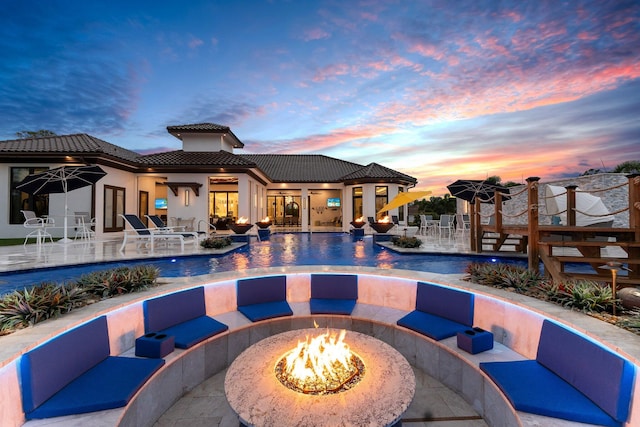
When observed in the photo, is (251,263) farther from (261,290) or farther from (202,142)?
(202,142)

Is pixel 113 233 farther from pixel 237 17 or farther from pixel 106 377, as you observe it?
pixel 106 377

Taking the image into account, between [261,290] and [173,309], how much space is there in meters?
1.45

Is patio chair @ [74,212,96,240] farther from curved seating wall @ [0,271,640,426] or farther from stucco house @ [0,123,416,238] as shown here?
curved seating wall @ [0,271,640,426]

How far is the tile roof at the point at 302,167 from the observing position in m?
21.6

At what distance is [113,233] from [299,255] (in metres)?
11.4

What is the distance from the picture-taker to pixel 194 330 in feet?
12.4

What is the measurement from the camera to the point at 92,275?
14.1ft

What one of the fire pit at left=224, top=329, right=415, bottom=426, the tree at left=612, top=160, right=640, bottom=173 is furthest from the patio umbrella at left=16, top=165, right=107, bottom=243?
the tree at left=612, top=160, right=640, bottom=173

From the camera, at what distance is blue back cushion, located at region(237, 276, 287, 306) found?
488cm

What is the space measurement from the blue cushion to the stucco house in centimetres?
1227

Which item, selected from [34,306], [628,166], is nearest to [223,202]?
[34,306]

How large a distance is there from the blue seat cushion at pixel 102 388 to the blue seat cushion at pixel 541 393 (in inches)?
130

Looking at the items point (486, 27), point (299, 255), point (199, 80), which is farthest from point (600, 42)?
point (199, 80)

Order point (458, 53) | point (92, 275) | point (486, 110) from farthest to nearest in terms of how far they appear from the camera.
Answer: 1. point (486, 110)
2. point (458, 53)
3. point (92, 275)
